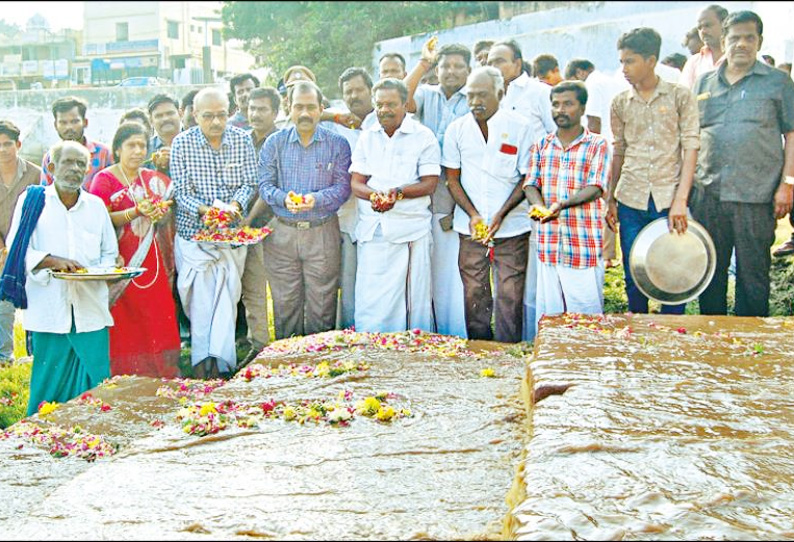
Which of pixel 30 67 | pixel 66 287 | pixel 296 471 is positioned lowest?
pixel 296 471

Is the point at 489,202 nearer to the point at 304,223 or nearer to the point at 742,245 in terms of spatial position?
the point at 304,223

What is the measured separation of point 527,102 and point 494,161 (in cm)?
80

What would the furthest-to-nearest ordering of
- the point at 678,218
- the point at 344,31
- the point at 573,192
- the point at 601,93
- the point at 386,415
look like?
1. the point at 344,31
2. the point at 601,93
3. the point at 573,192
4. the point at 678,218
5. the point at 386,415

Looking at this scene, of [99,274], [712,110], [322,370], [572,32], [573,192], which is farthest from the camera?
[572,32]

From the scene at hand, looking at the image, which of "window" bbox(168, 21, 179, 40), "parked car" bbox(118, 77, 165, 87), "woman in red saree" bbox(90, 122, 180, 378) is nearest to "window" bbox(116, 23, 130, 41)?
"window" bbox(168, 21, 179, 40)

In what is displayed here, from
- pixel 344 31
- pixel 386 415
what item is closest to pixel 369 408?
pixel 386 415

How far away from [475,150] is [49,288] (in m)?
3.13

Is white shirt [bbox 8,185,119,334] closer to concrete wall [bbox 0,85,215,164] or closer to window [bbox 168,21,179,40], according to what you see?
window [bbox 168,21,179,40]

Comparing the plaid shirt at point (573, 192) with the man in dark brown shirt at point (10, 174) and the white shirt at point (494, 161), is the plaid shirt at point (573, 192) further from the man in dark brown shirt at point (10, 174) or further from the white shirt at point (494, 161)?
the man in dark brown shirt at point (10, 174)

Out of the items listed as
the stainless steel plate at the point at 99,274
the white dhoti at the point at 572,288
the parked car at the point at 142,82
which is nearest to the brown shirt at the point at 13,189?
the parked car at the point at 142,82

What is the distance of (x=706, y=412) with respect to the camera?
12.1ft

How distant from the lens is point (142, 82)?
8.29 meters

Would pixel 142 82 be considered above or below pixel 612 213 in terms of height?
above

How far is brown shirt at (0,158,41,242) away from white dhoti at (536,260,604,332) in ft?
13.9
